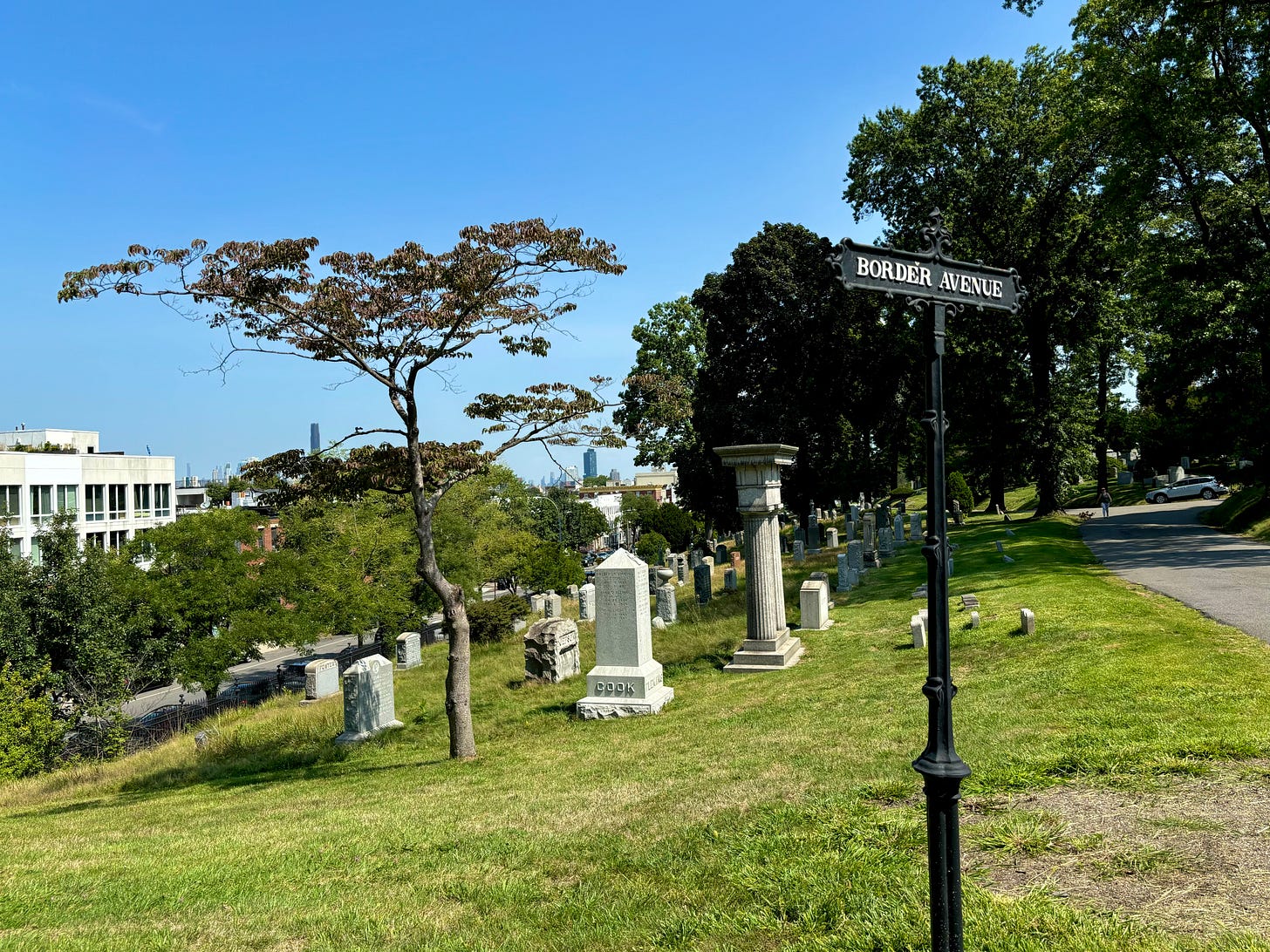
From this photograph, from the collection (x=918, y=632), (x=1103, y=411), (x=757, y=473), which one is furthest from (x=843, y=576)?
(x=1103, y=411)

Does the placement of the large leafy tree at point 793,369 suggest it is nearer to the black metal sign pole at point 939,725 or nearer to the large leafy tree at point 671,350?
the large leafy tree at point 671,350

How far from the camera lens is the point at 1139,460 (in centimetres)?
5147

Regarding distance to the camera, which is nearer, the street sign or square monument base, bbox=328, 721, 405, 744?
the street sign

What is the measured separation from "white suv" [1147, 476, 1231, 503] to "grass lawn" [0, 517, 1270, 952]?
30.2 meters

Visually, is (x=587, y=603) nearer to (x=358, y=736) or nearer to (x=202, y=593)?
(x=358, y=736)

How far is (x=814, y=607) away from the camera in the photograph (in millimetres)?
17250

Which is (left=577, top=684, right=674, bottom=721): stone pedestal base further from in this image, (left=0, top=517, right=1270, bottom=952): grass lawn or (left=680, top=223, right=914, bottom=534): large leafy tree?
(left=680, top=223, right=914, bottom=534): large leafy tree

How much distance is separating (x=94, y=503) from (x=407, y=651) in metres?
37.3

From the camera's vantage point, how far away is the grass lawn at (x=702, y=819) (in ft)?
15.9

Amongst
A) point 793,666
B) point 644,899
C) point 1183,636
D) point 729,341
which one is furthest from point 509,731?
point 729,341

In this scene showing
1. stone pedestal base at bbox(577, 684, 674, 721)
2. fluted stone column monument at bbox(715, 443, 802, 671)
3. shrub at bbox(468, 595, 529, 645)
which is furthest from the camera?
shrub at bbox(468, 595, 529, 645)

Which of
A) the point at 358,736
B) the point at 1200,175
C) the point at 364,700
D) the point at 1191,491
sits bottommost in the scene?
the point at 358,736

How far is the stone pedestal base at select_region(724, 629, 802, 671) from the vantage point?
14609 mm

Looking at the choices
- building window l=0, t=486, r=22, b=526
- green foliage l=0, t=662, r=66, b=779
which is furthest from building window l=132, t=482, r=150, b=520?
green foliage l=0, t=662, r=66, b=779
